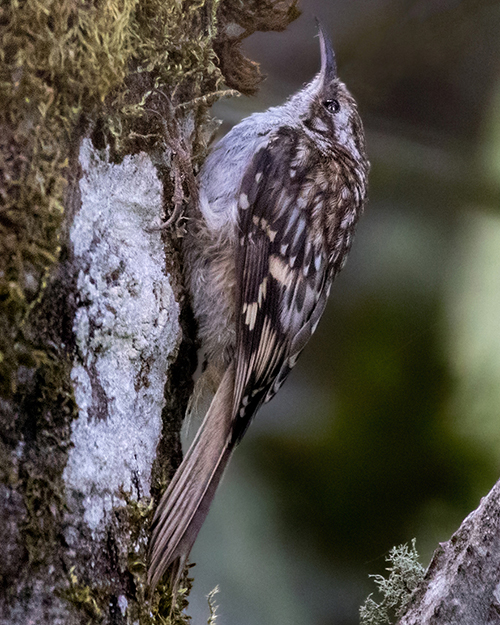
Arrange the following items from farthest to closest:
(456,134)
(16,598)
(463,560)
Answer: (456,134)
(463,560)
(16,598)

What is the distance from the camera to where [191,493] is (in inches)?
37.1

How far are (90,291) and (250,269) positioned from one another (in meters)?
0.38

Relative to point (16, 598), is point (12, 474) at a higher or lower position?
higher

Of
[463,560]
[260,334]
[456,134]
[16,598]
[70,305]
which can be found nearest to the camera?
[16,598]

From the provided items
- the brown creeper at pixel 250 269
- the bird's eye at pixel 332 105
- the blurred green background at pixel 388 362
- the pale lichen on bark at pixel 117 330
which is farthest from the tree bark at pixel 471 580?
the bird's eye at pixel 332 105

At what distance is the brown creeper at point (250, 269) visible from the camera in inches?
39.7

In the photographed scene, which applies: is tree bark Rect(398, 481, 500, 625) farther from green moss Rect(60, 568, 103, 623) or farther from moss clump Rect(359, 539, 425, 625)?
green moss Rect(60, 568, 103, 623)

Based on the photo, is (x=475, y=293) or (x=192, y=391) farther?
(x=475, y=293)

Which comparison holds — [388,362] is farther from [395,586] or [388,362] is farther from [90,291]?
[90,291]

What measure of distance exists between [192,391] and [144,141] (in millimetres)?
Answer: 549

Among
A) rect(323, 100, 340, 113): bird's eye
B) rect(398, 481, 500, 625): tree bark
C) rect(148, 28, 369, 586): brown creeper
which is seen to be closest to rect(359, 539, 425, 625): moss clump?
rect(398, 481, 500, 625): tree bark

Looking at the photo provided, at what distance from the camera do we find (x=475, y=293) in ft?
4.39

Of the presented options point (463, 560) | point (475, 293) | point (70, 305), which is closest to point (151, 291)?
point (70, 305)

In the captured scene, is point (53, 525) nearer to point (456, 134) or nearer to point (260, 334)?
point (260, 334)
